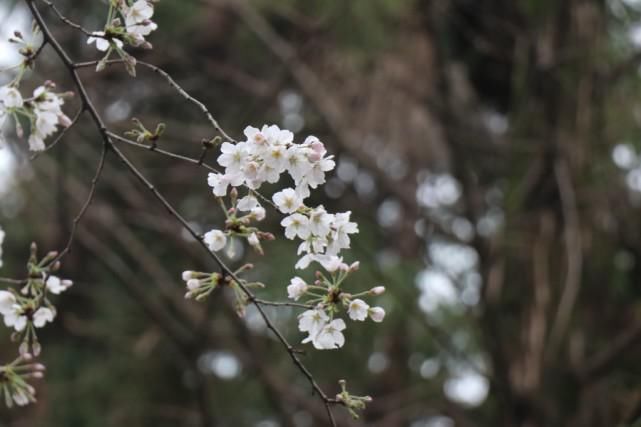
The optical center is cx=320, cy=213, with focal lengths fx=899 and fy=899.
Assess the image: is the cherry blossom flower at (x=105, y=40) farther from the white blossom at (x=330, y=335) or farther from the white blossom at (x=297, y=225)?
the white blossom at (x=330, y=335)

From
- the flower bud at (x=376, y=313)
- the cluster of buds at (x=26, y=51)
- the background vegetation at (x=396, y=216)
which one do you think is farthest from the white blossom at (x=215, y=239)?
the background vegetation at (x=396, y=216)

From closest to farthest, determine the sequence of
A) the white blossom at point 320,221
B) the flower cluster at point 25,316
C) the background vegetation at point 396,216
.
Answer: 1. the white blossom at point 320,221
2. the flower cluster at point 25,316
3. the background vegetation at point 396,216

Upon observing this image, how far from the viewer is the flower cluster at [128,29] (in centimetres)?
118

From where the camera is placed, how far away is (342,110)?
4.27 m

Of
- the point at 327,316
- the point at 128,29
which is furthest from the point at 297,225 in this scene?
the point at 128,29

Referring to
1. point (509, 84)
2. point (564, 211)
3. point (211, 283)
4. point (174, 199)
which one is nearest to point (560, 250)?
point (564, 211)

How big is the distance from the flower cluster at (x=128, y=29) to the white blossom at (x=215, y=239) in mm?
238

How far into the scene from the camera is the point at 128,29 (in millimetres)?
1199

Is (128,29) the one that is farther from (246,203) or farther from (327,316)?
(327,316)

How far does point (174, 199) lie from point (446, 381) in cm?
179

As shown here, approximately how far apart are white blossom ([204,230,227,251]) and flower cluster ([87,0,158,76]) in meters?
0.24

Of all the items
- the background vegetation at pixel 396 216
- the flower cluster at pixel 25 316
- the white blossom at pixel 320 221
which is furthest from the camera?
the background vegetation at pixel 396 216

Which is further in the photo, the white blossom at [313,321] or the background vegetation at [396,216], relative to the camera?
the background vegetation at [396,216]

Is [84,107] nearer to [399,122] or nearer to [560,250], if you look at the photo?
[560,250]
